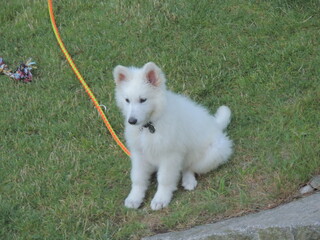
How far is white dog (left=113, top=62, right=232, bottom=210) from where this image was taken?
4535 millimetres

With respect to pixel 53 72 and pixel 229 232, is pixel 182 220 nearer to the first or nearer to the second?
pixel 229 232

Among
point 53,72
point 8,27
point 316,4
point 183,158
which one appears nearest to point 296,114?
point 183,158

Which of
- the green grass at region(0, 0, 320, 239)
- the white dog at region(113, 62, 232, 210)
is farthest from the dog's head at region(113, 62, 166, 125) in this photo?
the green grass at region(0, 0, 320, 239)

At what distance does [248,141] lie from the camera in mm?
5488

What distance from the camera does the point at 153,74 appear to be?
4.51 meters

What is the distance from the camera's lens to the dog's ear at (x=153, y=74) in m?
4.48

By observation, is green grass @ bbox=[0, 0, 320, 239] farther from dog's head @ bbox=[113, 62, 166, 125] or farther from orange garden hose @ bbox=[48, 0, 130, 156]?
dog's head @ bbox=[113, 62, 166, 125]

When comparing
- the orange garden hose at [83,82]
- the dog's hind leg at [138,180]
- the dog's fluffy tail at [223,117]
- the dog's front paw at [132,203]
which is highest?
the dog's fluffy tail at [223,117]

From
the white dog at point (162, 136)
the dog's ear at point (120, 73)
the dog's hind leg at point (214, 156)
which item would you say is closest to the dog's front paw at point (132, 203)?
the white dog at point (162, 136)

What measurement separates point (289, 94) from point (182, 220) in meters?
2.25

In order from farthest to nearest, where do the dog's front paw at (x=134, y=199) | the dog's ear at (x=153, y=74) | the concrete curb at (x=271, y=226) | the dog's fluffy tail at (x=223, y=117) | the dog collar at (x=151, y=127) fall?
the dog's fluffy tail at (x=223, y=117) < the dog's front paw at (x=134, y=199) < the dog collar at (x=151, y=127) < the dog's ear at (x=153, y=74) < the concrete curb at (x=271, y=226)

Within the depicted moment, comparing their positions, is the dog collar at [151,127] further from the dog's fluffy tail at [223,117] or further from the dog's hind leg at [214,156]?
the dog's fluffy tail at [223,117]

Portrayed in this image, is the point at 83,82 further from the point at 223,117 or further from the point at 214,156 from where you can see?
the point at 214,156

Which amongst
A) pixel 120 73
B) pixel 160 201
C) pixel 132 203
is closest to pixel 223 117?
pixel 160 201
